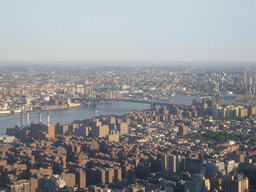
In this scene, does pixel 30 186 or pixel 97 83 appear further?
pixel 97 83

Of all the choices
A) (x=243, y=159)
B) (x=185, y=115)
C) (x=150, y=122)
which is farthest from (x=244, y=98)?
(x=243, y=159)

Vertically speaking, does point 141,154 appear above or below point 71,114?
above

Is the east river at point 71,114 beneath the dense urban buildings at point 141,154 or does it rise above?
beneath

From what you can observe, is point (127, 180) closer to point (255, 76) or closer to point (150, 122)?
point (150, 122)

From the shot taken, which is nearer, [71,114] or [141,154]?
[141,154]

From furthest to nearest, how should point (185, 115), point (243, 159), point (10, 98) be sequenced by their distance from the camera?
1. point (10, 98)
2. point (185, 115)
3. point (243, 159)

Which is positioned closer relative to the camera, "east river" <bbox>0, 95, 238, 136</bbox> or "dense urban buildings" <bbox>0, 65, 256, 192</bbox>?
"dense urban buildings" <bbox>0, 65, 256, 192</bbox>

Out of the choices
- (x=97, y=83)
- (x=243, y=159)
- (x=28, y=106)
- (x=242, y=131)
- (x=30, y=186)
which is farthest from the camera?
(x=97, y=83)

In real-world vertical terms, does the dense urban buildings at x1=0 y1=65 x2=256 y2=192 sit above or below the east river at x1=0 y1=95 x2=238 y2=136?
above

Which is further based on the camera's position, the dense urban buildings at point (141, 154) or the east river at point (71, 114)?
the east river at point (71, 114)

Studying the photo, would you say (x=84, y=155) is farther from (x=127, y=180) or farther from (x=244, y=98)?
(x=244, y=98)
